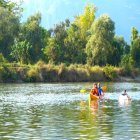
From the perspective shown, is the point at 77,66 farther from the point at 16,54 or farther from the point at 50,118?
the point at 50,118

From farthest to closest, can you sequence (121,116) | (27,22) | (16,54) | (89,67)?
(27,22), (16,54), (89,67), (121,116)

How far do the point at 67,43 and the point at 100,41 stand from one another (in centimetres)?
1085

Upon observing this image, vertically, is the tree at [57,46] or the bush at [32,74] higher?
the tree at [57,46]

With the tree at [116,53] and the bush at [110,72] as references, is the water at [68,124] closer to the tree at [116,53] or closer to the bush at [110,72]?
the bush at [110,72]

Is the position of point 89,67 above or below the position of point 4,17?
below

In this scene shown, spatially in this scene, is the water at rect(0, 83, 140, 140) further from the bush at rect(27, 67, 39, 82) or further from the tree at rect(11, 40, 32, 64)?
the tree at rect(11, 40, 32, 64)

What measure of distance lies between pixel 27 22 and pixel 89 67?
1080 inches

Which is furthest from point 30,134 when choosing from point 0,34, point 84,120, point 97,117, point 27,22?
point 27,22

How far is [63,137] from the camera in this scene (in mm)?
23609

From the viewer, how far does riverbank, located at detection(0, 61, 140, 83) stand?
100 m

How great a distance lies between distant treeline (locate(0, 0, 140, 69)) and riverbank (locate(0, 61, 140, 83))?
5.72 meters

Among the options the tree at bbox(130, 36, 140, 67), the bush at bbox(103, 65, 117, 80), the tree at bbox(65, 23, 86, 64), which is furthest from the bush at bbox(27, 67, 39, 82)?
the tree at bbox(130, 36, 140, 67)

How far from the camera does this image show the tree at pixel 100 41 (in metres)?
109

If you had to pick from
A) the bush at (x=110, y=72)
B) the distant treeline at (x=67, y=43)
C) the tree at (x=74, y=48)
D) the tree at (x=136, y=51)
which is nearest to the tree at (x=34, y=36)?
the distant treeline at (x=67, y=43)
